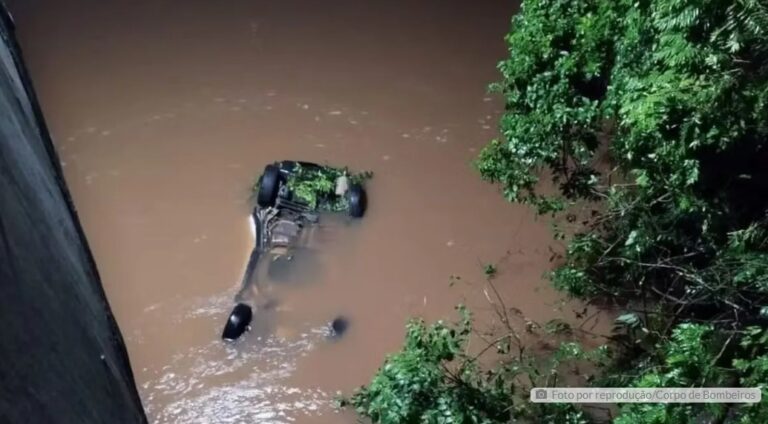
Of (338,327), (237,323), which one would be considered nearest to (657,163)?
(338,327)

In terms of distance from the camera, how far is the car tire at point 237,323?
395cm

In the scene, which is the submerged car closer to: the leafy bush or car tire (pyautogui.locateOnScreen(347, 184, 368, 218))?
car tire (pyautogui.locateOnScreen(347, 184, 368, 218))

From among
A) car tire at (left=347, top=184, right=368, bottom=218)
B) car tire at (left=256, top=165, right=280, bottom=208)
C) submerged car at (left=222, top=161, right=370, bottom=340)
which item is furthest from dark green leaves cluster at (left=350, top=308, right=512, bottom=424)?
car tire at (left=256, top=165, right=280, bottom=208)

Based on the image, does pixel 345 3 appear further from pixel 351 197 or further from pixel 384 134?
pixel 351 197

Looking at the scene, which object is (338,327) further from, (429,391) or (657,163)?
(657,163)

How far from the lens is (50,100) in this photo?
547 cm

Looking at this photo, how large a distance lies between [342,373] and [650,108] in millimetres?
2125

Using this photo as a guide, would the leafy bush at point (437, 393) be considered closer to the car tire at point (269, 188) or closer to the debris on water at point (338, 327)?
the debris on water at point (338, 327)

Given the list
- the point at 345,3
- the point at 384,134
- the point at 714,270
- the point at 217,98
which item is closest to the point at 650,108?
the point at 714,270

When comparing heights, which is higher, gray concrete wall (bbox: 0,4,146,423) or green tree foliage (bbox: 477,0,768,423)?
green tree foliage (bbox: 477,0,768,423)

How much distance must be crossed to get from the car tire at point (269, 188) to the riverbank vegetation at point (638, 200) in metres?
1.48

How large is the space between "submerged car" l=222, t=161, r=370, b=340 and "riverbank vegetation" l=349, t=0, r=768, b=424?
4.13 feet

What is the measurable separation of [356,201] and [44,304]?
3.01m

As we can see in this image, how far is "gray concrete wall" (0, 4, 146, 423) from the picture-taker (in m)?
1.38
